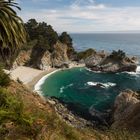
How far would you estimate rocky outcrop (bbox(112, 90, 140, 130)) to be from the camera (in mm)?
32016

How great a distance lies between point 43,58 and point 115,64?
91.6ft

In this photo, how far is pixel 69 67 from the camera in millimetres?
114562

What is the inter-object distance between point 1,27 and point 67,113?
111 ft

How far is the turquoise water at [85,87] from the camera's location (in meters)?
60.8

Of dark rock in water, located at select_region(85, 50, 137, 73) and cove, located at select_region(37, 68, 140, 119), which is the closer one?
cove, located at select_region(37, 68, 140, 119)

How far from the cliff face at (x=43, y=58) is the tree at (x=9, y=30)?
7846 cm

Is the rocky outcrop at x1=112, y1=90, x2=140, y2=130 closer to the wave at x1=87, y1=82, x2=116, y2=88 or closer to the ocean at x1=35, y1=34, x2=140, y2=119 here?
the ocean at x1=35, y1=34, x2=140, y2=119

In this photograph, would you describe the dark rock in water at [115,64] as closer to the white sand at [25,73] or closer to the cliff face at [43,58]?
the cliff face at [43,58]

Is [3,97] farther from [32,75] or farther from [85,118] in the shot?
[32,75]

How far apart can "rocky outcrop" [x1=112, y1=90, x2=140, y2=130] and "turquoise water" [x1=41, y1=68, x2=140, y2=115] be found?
1077 centimetres

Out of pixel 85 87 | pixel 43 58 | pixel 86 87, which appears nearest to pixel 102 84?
pixel 86 87

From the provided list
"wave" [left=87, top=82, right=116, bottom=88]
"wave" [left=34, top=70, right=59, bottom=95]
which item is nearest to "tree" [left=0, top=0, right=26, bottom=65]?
"wave" [left=34, top=70, right=59, bottom=95]

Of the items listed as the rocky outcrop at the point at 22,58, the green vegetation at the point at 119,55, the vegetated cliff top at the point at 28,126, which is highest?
the vegetated cliff top at the point at 28,126

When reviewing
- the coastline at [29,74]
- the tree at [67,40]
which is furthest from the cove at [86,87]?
the tree at [67,40]
